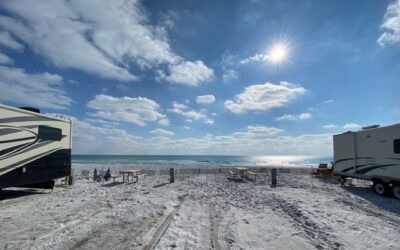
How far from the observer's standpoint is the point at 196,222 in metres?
7.36

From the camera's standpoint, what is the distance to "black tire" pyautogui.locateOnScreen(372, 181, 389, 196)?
13.1 metres

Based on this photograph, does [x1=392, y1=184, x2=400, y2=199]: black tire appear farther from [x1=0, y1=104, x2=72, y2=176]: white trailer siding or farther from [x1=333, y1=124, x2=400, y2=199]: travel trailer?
[x1=0, y1=104, x2=72, y2=176]: white trailer siding

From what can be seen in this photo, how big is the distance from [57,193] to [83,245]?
8152 millimetres

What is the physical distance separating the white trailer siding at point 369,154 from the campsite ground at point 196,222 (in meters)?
2.13

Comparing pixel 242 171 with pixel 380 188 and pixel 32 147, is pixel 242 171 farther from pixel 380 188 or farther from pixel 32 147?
pixel 32 147

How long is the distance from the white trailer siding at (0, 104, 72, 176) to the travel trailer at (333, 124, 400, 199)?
15334 mm

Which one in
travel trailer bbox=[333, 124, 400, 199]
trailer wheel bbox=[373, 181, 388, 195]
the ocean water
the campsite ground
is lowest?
the ocean water

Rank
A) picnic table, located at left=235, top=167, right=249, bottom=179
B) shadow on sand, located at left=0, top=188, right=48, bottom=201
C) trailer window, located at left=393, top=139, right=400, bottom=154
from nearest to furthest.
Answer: shadow on sand, located at left=0, top=188, right=48, bottom=201, trailer window, located at left=393, top=139, right=400, bottom=154, picnic table, located at left=235, top=167, right=249, bottom=179

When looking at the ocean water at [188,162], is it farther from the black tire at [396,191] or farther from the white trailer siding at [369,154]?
the black tire at [396,191]

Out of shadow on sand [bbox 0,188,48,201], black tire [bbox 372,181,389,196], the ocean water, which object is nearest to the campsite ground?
shadow on sand [bbox 0,188,48,201]

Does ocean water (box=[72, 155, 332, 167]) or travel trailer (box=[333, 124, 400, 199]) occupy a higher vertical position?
travel trailer (box=[333, 124, 400, 199])

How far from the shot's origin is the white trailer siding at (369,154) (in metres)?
12.6

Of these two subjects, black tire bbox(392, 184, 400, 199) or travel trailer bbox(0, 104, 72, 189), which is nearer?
travel trailer bbox(0, 104, 72, 189)

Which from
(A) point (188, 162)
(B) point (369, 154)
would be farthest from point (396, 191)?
(A) point (188, 162)
